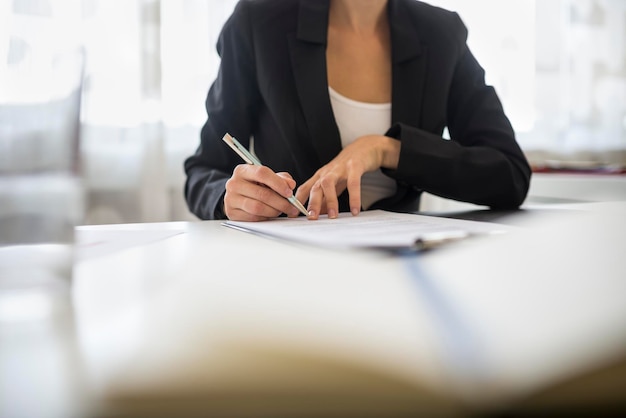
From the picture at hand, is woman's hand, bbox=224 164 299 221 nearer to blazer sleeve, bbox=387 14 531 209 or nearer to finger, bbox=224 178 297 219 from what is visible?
finger, bbox=224 178 297 219

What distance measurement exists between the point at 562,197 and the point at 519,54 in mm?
867

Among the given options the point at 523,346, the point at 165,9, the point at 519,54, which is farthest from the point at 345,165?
the point at 519,54

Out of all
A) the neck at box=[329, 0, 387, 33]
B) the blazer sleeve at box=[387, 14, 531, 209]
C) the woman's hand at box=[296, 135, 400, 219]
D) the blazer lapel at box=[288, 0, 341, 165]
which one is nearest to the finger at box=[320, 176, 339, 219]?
the woman's hand at box=[296, 135, 400, 219]

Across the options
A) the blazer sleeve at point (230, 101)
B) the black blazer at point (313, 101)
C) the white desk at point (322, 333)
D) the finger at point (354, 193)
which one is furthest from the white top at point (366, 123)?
the white desk at point (322, 333)

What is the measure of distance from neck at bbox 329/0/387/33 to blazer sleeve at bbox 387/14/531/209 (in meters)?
0.18

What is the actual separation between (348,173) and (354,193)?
3cm

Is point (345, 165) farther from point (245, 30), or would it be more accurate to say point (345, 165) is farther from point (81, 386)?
point (81, 386)

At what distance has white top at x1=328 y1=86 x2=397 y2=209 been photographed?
1005 mm

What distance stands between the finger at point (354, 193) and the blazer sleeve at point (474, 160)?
12cm

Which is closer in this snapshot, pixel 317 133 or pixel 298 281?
pixel 298 281

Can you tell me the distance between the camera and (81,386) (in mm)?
157

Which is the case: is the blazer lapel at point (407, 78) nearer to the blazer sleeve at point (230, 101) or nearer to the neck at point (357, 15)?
the neck at point (357, 15)

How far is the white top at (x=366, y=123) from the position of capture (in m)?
1.00

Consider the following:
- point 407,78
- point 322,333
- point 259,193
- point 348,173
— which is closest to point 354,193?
point 348,173
